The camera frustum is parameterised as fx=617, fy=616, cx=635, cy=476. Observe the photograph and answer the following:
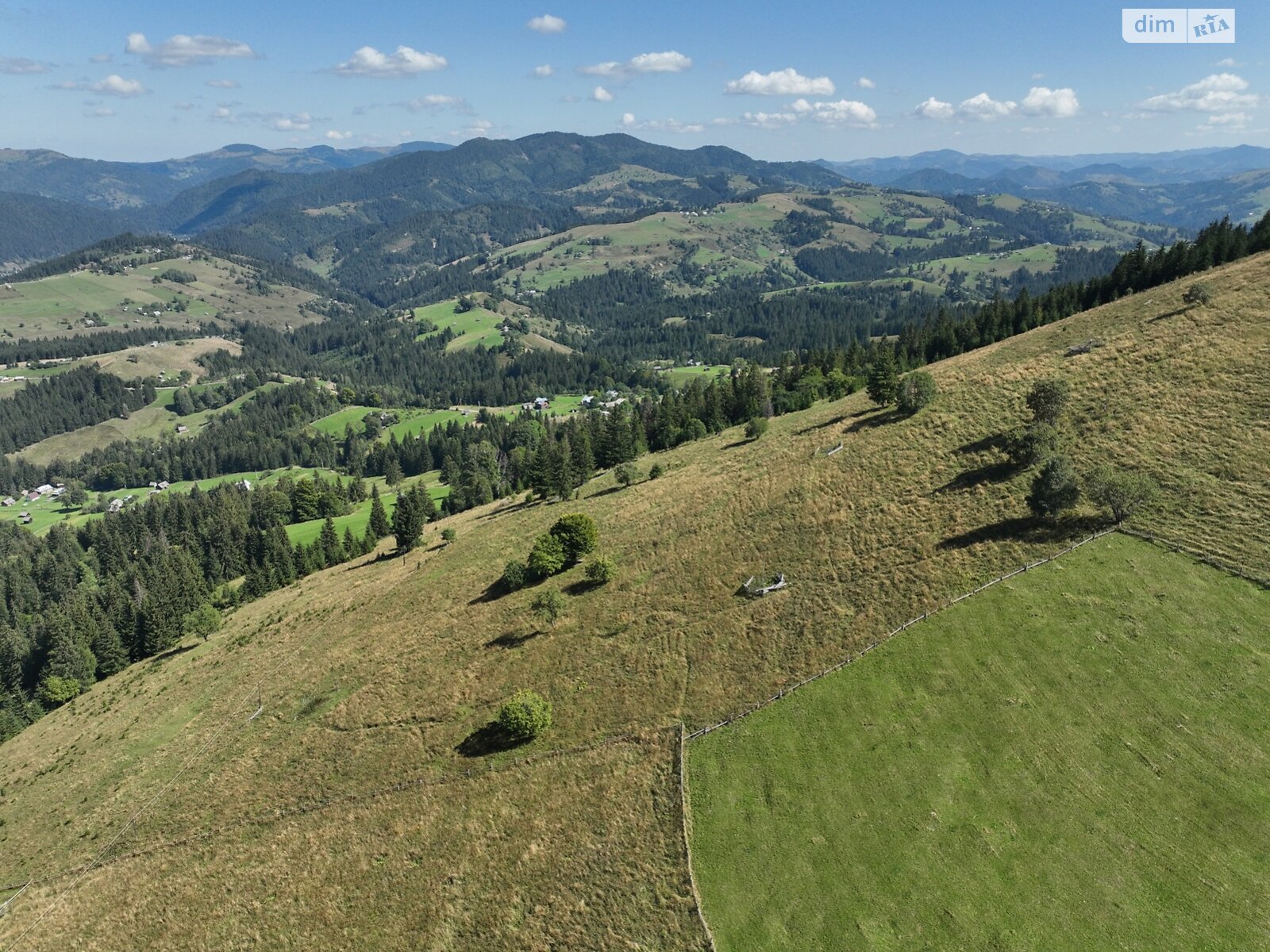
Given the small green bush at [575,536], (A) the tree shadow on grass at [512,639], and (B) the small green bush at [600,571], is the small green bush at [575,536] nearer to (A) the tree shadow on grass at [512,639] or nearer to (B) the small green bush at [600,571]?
(B) the small green bush at [600,571]

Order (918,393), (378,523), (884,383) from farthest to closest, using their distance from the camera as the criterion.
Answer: (378,523) < (884,383) < (918,393)

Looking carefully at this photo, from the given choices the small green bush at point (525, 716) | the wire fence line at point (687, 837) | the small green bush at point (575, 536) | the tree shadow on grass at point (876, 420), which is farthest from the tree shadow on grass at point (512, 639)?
the tree shadow on grass at point (876, 420)

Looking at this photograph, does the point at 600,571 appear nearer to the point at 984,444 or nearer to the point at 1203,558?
the point at 984,444

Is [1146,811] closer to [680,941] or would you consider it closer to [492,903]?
[680,941]

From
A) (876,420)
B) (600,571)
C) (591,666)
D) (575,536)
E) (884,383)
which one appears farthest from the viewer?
(884,383)

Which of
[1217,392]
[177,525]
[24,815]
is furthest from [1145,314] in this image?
[177,525]

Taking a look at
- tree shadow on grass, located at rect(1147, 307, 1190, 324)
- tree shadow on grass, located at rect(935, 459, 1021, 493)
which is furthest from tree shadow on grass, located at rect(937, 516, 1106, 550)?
tree shadow on grass, located at rect(1147, 307, 1190, 324)

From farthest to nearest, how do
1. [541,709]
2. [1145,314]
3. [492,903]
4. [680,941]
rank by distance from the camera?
[1145,314] < [541,709] < [492,903] < [680,941]

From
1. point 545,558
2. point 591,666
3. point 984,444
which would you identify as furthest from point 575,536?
point 984,444
